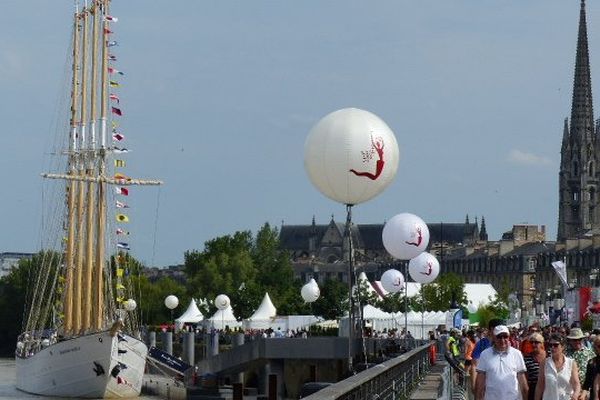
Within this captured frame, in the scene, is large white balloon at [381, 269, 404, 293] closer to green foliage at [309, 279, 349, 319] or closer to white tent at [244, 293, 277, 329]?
white tent at [244, 293, 277, 329]

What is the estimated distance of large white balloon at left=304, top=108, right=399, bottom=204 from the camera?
23.8m

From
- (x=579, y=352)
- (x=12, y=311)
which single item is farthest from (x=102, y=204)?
(x=12, y=311)

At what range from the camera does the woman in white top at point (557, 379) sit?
15.9 metres

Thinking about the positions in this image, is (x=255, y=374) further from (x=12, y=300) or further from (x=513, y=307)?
(x=12, y=300)

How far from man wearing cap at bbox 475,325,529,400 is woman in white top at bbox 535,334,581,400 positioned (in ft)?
0.82

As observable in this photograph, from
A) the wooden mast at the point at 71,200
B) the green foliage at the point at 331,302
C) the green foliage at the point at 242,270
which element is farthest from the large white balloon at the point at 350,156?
the green foliage at the point at 242,270

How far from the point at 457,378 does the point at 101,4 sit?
186ft

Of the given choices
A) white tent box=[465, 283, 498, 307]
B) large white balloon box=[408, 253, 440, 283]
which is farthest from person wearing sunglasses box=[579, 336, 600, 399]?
white tent box=[465, 283, 498, 307]

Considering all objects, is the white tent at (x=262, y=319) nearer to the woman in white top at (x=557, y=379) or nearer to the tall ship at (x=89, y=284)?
the tall ship at (x=89, y=284)

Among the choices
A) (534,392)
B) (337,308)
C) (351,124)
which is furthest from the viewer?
(337,308)

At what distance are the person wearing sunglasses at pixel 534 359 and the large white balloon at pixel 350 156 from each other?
674 cm

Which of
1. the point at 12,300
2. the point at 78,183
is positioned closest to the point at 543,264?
the point at 12,300

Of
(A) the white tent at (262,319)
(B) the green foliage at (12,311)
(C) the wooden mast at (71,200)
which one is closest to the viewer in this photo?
(C) the wooden mast at (71,200)

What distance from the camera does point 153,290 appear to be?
156 m
